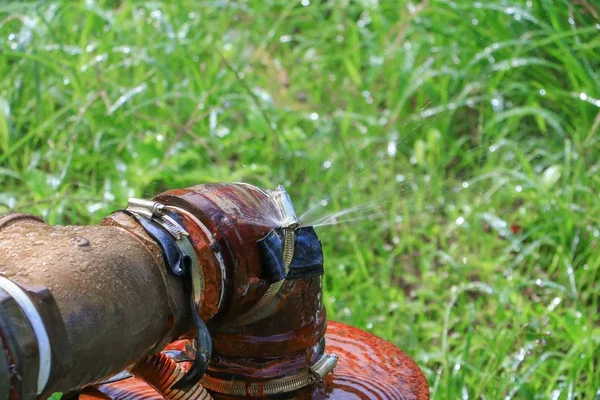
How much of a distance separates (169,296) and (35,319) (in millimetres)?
232

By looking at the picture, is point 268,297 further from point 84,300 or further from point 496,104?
point 496,104

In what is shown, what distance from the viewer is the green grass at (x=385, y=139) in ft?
8.39

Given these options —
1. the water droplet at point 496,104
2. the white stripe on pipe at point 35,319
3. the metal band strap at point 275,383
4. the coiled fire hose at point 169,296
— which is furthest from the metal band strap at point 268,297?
the water droplet at point 496,104

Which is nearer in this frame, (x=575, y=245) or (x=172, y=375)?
(x=172, y=375)

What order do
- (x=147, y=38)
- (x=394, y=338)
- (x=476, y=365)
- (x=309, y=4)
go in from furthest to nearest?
(x=309, y=4) < (x=147, y=38) < (x=394, y=338) < (x=476, y=365)

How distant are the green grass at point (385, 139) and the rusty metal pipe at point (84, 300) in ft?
4.01

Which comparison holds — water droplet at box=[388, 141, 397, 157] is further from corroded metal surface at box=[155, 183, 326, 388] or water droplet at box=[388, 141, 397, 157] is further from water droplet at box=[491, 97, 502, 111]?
corroded metal surface at box=[155, 183, 326, 388]

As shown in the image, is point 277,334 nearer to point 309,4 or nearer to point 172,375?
point 172,375

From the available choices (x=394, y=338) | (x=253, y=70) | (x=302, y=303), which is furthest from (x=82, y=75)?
(x=302, y=303)

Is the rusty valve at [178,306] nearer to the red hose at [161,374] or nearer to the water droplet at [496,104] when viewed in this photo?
the red hose at [161,374]

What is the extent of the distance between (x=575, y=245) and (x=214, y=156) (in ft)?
3.92

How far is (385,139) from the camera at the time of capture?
3.14 m

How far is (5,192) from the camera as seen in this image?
2.88 m

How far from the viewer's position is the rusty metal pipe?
970 mm
